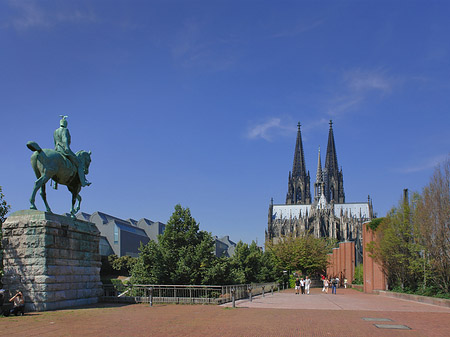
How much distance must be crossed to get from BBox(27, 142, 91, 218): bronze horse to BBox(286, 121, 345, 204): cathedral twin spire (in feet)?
436

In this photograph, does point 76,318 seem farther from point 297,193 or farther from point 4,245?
point 297,193

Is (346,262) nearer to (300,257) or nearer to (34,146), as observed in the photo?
(300,257)

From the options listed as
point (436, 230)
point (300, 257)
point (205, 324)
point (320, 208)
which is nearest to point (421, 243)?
point (436, 230)

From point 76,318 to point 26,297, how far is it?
10.1 ft

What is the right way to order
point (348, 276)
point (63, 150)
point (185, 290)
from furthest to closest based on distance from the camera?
point (348, 276)
point (185, 290)
point (63, 150)

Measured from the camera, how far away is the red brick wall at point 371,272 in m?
37.2

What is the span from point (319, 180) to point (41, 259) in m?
143

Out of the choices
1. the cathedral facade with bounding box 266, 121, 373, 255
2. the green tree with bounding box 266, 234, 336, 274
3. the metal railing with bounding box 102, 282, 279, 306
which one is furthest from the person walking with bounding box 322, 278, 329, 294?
the cathedral facade with bounding box 266, 121, 373, 255

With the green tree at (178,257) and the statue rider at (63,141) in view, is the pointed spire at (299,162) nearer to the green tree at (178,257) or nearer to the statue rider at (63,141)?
the green tree at (178,257)

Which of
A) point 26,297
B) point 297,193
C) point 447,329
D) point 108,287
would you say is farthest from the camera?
point 297,193

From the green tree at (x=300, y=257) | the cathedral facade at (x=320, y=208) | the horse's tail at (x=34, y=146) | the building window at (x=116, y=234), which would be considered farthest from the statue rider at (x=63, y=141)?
the cathedral facade at (x=320, y=208)

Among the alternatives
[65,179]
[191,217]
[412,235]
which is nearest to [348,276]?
[412,235]

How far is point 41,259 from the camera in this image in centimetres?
1579

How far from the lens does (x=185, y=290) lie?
22.2 metres
